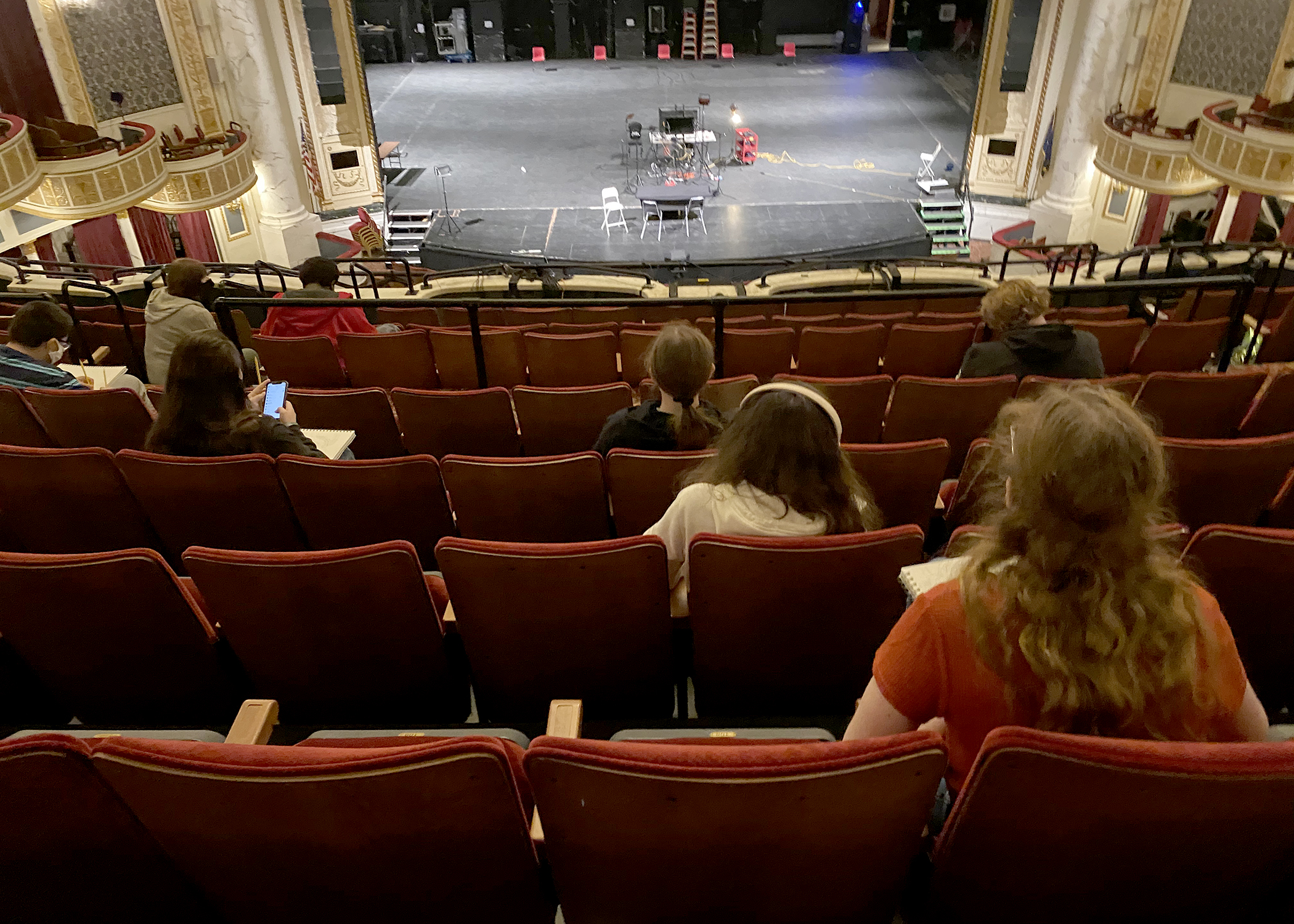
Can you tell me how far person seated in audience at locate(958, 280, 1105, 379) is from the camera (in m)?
3.25

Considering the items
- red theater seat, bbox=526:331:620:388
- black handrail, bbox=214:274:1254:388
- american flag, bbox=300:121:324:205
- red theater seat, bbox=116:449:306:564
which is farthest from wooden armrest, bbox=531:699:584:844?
american flag, bbox=300:121:324:205

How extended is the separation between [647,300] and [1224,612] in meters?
2.45

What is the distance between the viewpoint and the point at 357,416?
338 cm

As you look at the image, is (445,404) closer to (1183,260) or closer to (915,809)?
(915,809)

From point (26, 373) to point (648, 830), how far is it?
3372mm

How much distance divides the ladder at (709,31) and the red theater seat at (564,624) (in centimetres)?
2329

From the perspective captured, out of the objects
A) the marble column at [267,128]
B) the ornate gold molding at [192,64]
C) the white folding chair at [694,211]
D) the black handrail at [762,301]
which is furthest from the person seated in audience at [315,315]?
the ornate gold molding at [192,64]

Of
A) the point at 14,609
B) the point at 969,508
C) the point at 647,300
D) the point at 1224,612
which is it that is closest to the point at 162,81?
the point at 647,300

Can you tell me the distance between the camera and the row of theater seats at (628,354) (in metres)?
4.15

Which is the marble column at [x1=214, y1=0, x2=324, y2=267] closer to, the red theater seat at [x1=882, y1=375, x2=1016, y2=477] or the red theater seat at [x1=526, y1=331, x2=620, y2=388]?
the red theater seat at [x1=526, y1=331, x2=620, y2=388]

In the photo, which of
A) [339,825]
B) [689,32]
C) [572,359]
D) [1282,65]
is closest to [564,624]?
[339,825]

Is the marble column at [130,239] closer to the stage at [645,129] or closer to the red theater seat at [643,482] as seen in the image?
the stage at [645,129]

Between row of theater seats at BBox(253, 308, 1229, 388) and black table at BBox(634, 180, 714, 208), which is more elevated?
row of theater seats at BBox(253, 308, 1229, 388)

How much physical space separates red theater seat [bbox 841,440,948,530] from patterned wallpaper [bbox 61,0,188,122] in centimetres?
1094
